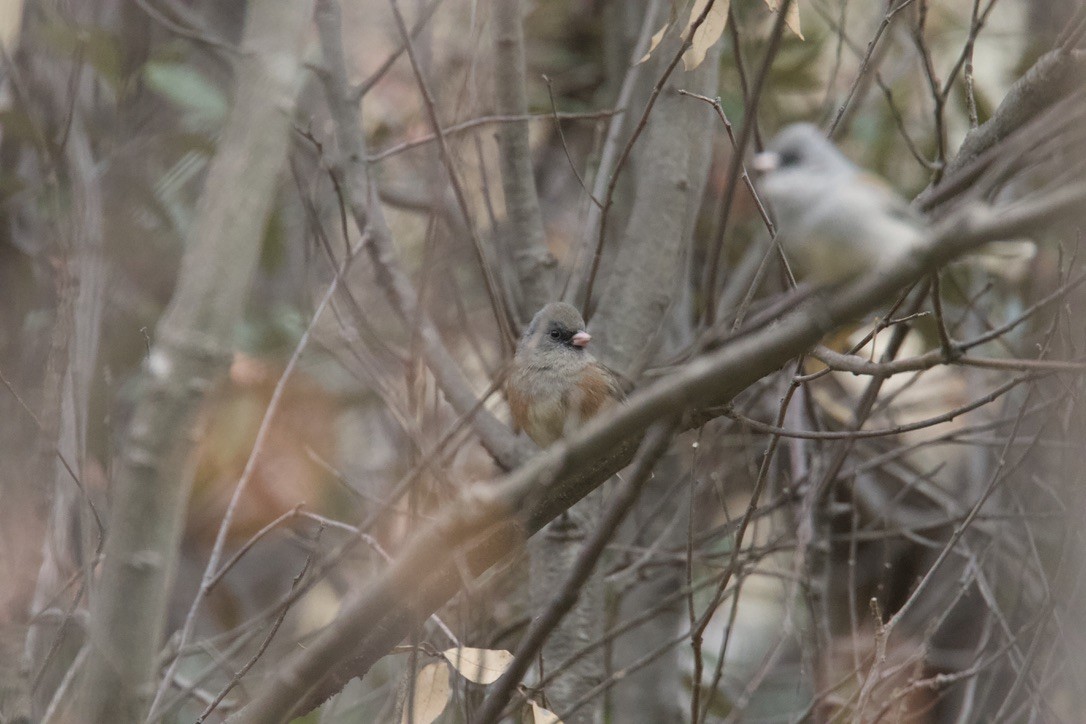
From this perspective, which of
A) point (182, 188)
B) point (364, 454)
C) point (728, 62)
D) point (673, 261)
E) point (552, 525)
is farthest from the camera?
point (364, 454)

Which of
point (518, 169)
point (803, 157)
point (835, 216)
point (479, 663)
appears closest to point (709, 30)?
point (803, 157)

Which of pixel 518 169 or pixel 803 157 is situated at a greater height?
pixel 518 169

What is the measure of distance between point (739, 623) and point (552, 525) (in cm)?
328

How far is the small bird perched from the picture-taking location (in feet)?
11.7

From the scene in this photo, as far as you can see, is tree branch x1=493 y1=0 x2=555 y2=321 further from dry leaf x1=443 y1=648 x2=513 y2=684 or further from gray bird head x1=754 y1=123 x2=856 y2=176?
dry leaf x1=443 y1=648 x2=513 y2=684

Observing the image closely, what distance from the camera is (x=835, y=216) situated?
2.15 m

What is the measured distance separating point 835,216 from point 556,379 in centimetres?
160

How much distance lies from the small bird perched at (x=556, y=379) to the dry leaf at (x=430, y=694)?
137 centimetres

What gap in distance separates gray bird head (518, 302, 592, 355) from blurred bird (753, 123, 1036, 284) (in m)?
1.11

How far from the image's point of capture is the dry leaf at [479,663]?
2.19 metres

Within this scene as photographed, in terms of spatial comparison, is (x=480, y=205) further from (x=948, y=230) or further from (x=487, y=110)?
(x=948, y=230)

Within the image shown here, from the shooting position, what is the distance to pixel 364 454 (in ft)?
19.9

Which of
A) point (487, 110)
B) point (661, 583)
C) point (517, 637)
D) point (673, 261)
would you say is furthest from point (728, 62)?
point (517, 637)

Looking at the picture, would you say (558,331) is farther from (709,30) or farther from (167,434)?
(167,434)
